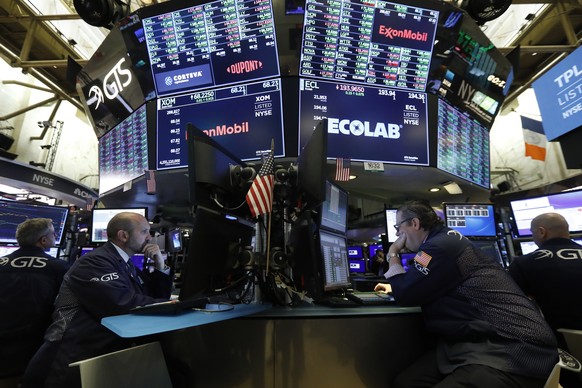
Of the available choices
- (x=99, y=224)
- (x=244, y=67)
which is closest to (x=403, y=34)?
(x=244, y=67)

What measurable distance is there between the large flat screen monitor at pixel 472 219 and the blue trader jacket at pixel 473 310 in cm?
197

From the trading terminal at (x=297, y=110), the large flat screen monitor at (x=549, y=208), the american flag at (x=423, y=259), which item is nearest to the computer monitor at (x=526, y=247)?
the trading terminal at (x=297, y=110)

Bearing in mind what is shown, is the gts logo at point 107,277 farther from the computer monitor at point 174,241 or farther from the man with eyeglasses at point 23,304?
the computer monitor at point 174,241

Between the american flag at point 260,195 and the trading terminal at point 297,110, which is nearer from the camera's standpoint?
the american flag at point 260,195

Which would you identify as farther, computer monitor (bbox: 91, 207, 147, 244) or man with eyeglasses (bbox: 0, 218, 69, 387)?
computer monitor (bbox: 91, 207, 147, 244)

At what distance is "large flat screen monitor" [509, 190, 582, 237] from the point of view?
3.05 m

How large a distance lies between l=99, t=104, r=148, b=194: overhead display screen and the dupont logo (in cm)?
116

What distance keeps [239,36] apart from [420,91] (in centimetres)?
203

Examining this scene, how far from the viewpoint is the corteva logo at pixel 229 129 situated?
128 inches

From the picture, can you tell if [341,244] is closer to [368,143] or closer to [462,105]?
[368,143]

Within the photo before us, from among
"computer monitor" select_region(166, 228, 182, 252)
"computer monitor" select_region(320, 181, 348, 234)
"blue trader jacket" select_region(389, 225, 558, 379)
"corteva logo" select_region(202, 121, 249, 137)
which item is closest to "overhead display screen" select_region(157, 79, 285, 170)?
"corteva logo" select_region(202, 121, 249, 137)

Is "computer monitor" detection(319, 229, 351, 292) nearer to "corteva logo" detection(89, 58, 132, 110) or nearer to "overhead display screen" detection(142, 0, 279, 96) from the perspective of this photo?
"overhead display screen" detection(142, 0, 279, 96)

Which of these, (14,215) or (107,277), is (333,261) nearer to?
(107,277)

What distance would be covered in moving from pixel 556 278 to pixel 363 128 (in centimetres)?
201
